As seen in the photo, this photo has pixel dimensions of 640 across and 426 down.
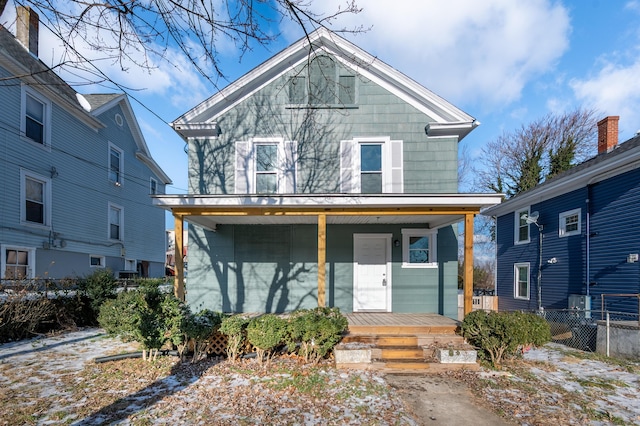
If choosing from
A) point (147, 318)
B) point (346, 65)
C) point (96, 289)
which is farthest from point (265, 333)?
point (346, 65)

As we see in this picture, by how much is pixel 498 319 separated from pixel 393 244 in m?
3.24

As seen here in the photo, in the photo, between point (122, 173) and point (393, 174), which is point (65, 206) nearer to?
point (122, 173)

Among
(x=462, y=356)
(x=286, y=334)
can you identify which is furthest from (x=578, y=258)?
(x=286, y=334)

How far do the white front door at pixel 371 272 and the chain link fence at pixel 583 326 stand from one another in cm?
442

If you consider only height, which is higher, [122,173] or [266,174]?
[122,173]

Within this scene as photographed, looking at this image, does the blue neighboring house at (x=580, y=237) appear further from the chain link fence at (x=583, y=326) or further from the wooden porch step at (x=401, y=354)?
the wooden porch step at (x=401, y=354)

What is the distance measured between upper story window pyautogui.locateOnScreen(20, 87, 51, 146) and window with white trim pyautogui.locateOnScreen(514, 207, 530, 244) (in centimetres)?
1870

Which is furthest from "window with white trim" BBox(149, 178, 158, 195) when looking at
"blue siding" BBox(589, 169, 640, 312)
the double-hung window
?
"blue siding" BBox(589, 169, 640, 312)

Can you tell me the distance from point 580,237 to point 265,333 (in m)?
10.4

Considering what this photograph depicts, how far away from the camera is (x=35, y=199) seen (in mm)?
10711

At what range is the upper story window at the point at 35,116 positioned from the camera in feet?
33.7

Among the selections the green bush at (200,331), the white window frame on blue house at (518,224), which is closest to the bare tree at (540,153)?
the white window frame on blue house at (518,224)

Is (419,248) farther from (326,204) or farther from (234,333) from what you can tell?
(234,333)

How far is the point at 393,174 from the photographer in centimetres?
820
